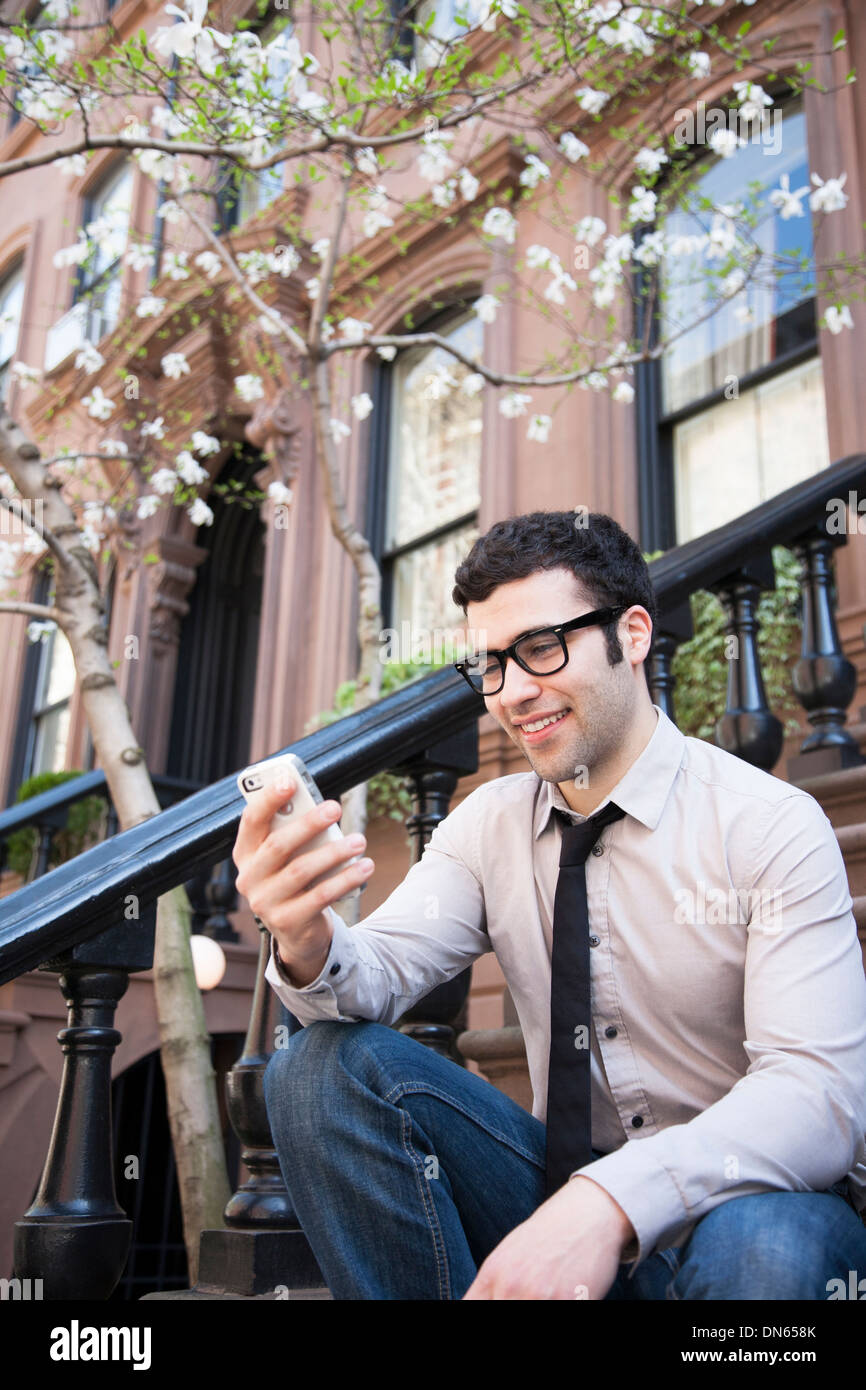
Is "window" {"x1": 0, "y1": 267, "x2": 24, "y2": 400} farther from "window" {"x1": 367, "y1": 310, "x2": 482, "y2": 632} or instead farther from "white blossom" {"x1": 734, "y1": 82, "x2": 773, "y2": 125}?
"white blossom" {"x1": 734, "y1": 82, "x2": 773, "y2": 125}

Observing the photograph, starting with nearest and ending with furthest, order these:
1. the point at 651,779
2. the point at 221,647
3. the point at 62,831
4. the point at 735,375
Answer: the point at 651,779 < the point at 735,375 < the point at 62,831 < the point at 221,647

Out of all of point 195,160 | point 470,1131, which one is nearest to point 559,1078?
point 470,1131

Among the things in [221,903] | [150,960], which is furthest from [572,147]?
[150,960]

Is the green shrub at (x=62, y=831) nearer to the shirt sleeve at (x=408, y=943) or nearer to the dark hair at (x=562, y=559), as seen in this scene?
the shirt sleeve at (x=408, y=943)

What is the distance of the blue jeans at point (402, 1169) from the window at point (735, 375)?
455 cm

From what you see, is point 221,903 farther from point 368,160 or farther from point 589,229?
point 589,229

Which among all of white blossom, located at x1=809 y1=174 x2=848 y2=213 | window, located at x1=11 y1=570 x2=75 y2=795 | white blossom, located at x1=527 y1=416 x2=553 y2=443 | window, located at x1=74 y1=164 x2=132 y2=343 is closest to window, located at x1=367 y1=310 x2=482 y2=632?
white blossom, located at x1=527 y1=416 x2=553 y2=443

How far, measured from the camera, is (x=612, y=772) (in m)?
2.21

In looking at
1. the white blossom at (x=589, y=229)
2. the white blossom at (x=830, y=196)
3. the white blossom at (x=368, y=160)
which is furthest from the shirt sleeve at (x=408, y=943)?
the white blossom at (x=589, y=229)

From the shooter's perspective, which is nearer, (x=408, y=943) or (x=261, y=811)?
(x=261, y=811)

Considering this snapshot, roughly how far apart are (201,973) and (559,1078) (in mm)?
3881

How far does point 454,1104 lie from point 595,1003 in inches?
11.7

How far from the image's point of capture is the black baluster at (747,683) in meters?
3.70

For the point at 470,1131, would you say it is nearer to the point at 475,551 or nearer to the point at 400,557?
the point at 475,551
